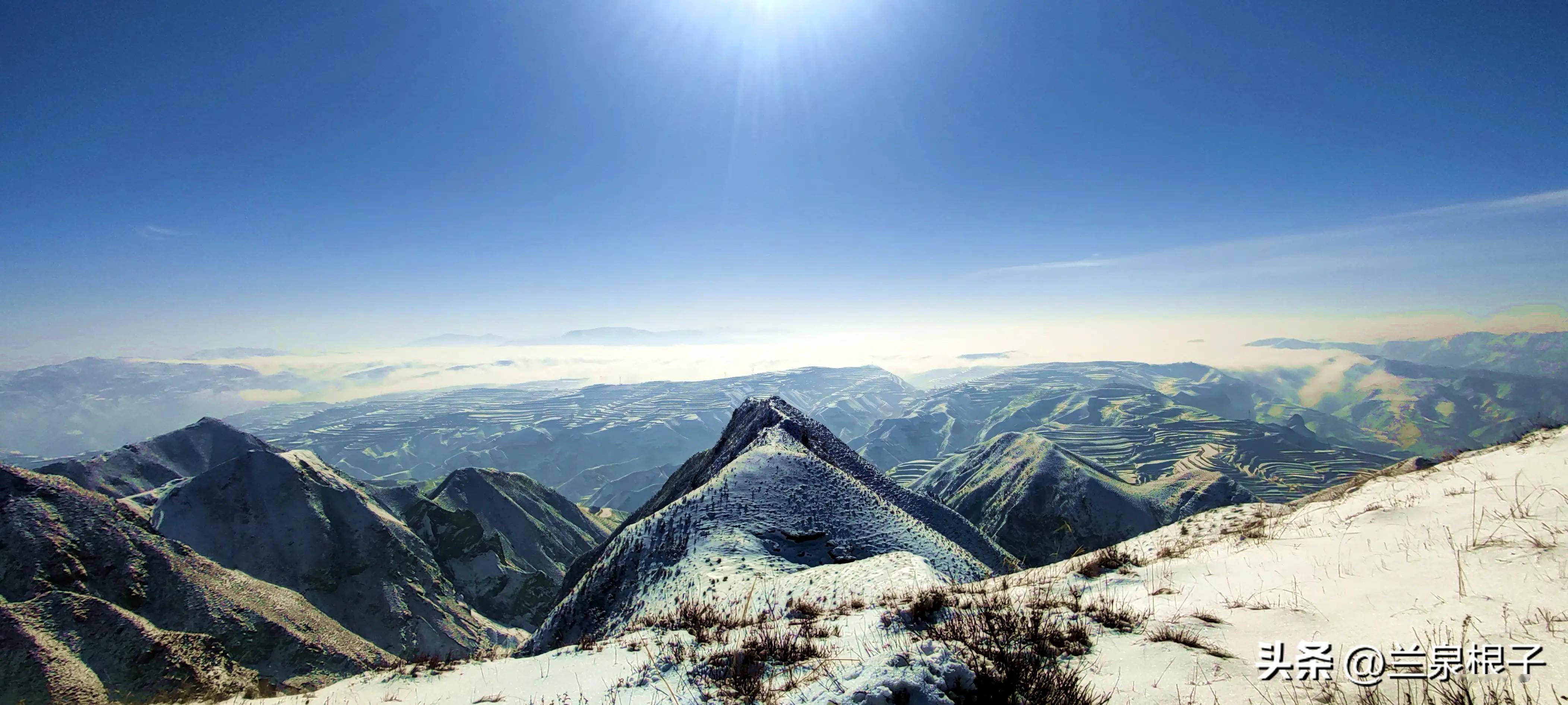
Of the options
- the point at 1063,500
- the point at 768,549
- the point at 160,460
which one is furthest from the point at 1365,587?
the point at 160,460

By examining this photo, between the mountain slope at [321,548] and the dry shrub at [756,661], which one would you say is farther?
the mountain slope at [321,548]

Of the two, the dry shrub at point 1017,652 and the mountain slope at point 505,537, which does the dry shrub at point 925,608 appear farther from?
the mountain slope at point 505,537

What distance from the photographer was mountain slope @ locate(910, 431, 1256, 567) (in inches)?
4149

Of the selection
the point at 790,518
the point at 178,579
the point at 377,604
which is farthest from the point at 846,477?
the point at 377,604

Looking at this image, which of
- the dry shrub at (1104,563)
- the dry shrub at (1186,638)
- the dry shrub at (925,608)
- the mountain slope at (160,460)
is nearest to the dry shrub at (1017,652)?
the dry shrub at (925,608)

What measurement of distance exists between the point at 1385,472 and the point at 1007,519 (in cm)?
10794

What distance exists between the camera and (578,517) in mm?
122812

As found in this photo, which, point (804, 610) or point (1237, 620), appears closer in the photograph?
point (1237, 620)

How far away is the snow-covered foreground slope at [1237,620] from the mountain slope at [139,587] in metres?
44.9

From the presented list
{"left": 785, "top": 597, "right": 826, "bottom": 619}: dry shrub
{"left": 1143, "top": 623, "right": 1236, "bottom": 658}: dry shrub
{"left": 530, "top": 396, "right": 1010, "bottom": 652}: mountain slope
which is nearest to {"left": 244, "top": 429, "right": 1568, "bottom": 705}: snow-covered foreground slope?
{"left": 1143, "top": 623, "right": 1236, "bottom": 658}: dry shrub

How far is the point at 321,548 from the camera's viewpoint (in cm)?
6550

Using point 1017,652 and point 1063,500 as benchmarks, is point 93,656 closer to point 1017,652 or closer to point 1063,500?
point 1017,652

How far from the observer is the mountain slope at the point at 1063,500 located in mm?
105375

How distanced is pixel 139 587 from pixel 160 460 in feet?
318
